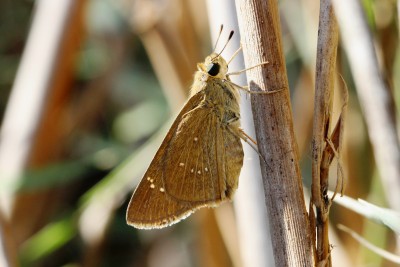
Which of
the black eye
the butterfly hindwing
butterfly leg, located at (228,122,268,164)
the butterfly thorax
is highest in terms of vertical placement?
the black eye

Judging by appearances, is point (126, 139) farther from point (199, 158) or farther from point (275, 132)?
point (275, 132)

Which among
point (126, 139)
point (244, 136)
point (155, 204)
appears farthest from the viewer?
point (126, 139)

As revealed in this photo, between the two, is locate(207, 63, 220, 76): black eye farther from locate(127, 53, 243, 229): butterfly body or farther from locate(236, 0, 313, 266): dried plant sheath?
locate(236, 0, 313, 266): dried plant sheath

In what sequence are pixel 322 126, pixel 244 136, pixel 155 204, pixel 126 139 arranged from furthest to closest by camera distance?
pixel 126 139
pixel 155 204
pixel 244 136
pixel 322 126

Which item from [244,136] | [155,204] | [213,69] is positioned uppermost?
[213,69]

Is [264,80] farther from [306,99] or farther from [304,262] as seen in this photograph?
[306,99]

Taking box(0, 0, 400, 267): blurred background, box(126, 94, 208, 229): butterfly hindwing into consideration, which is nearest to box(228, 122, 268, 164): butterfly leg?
box(126, 94, 208, 229): butterfly hindwing

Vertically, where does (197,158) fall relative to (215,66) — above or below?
below

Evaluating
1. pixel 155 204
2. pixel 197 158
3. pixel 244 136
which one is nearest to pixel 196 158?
pixel 197 158
